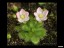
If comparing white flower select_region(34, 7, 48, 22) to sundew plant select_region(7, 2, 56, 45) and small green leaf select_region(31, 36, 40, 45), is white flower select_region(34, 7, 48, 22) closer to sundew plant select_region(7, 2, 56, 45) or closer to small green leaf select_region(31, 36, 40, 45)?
sundew plant select_region(7, 2, 56, 45)

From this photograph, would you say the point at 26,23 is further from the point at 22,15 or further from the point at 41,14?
the point at 41,14

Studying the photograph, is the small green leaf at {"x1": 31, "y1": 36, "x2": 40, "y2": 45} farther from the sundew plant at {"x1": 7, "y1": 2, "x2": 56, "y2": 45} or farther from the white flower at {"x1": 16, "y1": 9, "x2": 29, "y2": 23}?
the white flower at {"x1": 16, "y1": 9, "x2": 29, "y2": 23}

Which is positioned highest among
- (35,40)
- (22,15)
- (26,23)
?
(22,15)

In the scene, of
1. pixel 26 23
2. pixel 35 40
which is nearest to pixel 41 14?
pixel 26 23

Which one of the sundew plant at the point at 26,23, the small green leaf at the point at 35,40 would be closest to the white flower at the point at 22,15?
the sundew plant at the point at 26,23

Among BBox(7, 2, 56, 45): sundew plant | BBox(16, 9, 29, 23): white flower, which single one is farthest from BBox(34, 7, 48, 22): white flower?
BBox(16, 9, 29, 23): white flower

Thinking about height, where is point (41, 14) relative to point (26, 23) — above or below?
above

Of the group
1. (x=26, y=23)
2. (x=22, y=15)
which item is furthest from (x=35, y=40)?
(x=22, y=15)

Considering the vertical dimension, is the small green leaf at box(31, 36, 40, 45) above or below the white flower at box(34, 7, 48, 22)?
below
